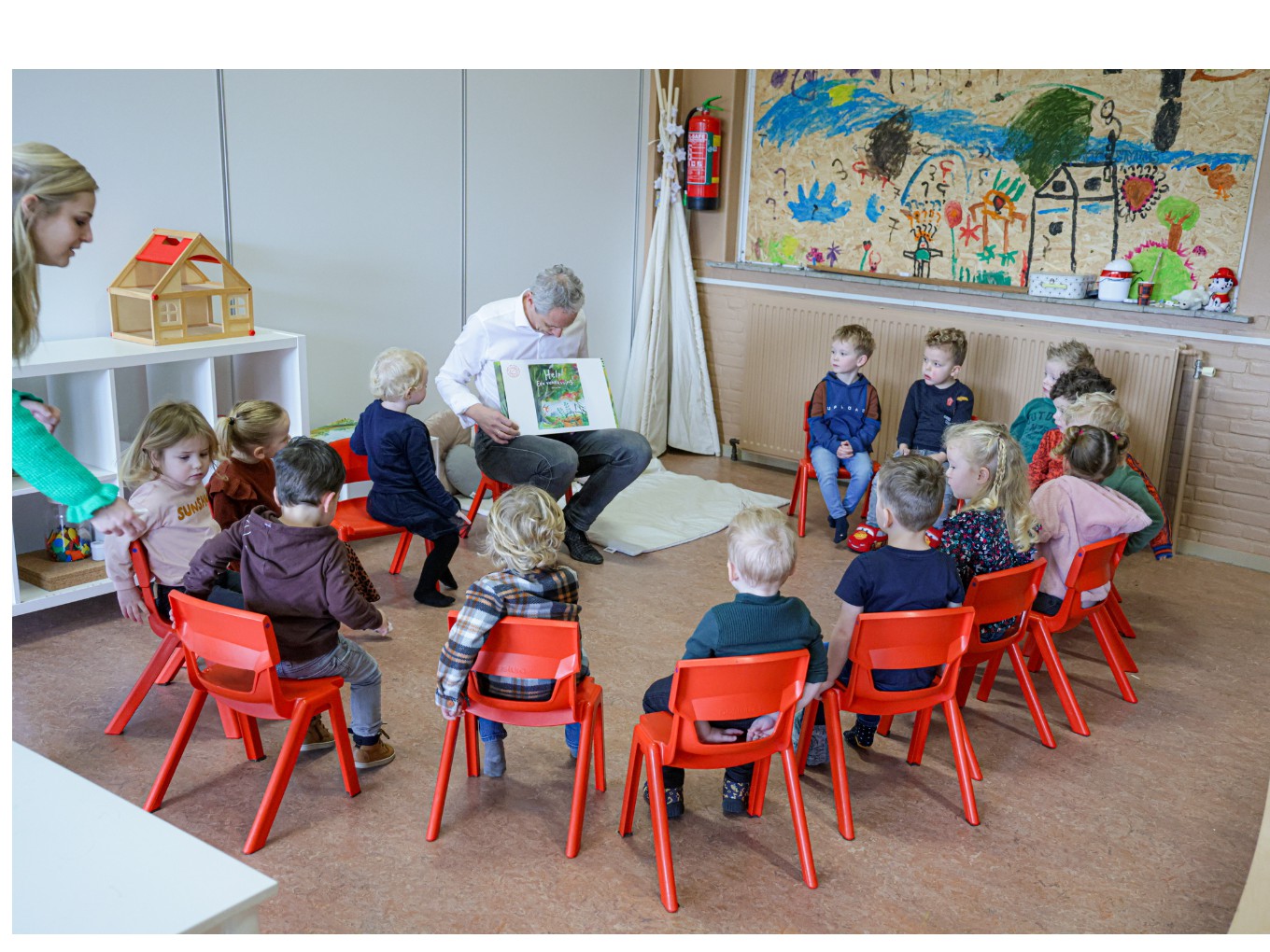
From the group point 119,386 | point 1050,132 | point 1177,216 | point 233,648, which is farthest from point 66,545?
point 1177,216

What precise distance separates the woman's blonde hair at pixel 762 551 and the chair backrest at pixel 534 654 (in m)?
0.41

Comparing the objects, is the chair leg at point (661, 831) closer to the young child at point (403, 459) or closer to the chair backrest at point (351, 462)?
the young child at point (403, 459)

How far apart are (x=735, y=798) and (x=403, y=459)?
6.00ft

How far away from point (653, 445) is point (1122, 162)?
A: 113 inches

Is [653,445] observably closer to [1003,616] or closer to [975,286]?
[975,286]

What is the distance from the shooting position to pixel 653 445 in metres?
6.47

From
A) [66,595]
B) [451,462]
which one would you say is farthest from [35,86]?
[451,462]

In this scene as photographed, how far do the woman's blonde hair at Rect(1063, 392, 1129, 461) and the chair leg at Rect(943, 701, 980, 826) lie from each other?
142 centimetres

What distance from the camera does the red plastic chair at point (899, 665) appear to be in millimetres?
2662

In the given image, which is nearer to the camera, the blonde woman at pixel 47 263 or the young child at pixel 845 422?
the blonde woman at pixel 47 263

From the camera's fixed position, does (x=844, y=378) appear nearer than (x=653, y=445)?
Yes

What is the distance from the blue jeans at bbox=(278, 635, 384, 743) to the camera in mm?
2744

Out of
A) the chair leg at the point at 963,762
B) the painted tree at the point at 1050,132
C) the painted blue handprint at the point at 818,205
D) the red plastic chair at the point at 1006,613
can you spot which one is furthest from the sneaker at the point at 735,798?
the painted blue handprint at the point at 818,205

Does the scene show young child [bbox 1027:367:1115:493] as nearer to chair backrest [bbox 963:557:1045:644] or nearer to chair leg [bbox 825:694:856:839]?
chair backrest [bbox 963:557:1045:644]
